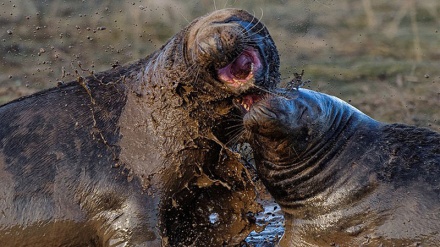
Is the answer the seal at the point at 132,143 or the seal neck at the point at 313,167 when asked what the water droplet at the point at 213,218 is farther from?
the seal neck at the point at 313,167

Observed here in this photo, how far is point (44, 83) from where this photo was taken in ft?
40.1

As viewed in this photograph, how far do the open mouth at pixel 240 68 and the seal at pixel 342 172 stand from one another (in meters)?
0.20

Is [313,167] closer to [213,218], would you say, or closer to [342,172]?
[342,172]

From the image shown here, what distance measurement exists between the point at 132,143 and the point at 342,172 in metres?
1.41

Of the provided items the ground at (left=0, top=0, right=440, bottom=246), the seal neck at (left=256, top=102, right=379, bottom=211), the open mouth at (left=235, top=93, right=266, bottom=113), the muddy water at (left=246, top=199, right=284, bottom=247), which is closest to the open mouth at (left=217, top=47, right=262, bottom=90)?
the open mouth at (left=235, top=93, right=266, bottom=113)

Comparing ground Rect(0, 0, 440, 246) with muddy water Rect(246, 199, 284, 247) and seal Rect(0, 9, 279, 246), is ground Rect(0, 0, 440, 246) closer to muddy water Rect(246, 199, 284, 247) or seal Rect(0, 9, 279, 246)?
muddy water Rect(246, 199, 284, 247)

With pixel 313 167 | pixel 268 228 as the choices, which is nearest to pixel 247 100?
pixel 313 167

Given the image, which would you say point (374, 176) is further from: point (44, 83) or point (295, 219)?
point (44, 83)

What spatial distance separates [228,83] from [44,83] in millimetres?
6240

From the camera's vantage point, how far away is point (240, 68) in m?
6.38

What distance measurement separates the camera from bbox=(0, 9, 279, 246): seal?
21.1ft

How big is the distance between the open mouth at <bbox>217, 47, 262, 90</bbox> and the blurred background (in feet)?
19.0

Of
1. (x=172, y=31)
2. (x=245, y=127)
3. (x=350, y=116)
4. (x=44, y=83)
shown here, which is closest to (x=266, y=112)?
(x=245, y=127)

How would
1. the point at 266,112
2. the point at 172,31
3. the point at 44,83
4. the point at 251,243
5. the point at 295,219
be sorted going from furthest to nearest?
the point at 172,31, the point at 44,83, the point at 251,243, the point at 295,219, the point at 266,112
